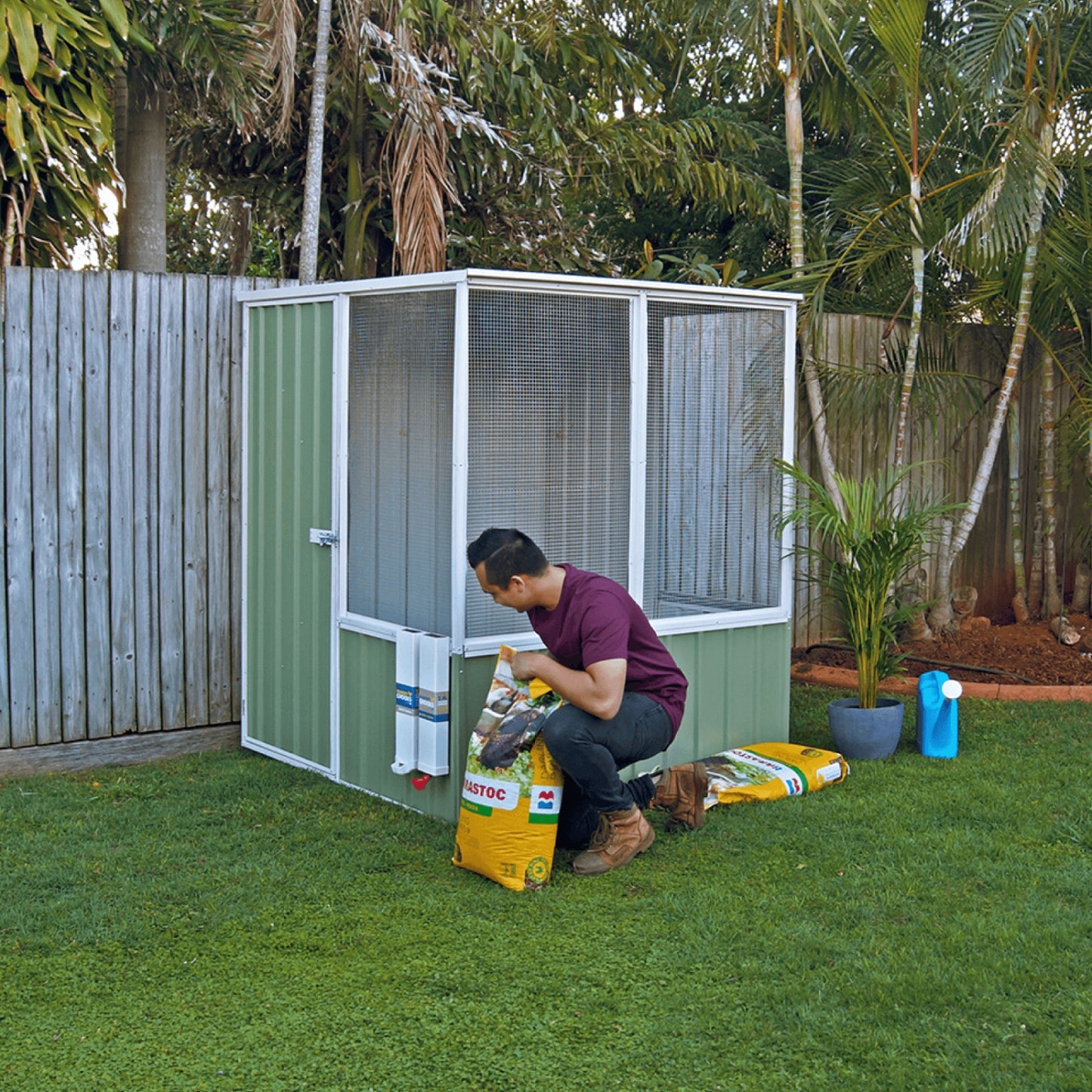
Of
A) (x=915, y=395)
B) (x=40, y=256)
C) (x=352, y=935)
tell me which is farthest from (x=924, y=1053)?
(x=915, y=395)

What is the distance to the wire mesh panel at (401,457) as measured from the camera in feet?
16.2

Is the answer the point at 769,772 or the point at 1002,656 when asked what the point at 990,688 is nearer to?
the point at 1002,656

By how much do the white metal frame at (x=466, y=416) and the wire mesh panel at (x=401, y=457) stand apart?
5 cm

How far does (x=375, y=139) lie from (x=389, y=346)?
3263 millimetres

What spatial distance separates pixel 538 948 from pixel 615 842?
0.75m

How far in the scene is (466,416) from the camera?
4.77m

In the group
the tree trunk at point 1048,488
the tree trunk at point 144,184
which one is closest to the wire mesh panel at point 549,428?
the tree trunk at point 144,184

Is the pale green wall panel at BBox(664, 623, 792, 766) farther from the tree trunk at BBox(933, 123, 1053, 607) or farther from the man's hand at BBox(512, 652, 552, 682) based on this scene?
the tree trunk at BBox(933, 123, 1053, 607)

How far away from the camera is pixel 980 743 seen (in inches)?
238

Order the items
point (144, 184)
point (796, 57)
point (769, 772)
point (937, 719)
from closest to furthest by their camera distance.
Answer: point (769, 772) → point (937, 719) → point (144, 184) → point (796, 57)

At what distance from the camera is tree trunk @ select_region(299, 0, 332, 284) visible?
21.8ft

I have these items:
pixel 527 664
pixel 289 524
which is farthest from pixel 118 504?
pixel 527 664

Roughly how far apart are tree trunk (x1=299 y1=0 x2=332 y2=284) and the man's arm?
3.00m

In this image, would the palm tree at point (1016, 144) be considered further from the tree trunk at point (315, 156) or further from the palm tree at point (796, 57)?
the tree trunk at point (315, 156)
